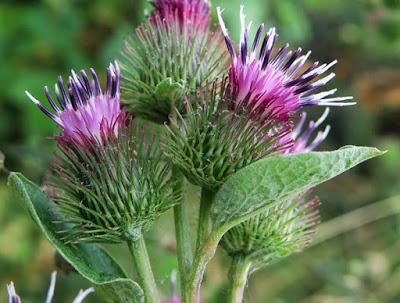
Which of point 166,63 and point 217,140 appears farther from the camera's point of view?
point 166,63

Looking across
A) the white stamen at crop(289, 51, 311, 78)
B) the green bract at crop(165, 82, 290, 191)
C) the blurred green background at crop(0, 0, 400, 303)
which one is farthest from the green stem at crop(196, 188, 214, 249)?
the blurred green background at crop(0, 0, 400, 303)

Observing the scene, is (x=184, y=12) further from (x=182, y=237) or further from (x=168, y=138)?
(x=182, y=237)

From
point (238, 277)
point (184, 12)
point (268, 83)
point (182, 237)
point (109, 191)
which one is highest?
point (184, 12)

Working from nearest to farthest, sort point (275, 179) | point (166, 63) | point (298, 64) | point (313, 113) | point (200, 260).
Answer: point (275, 179), point (200, 260), point (298, 64), point (166, 63), point (313, 113)

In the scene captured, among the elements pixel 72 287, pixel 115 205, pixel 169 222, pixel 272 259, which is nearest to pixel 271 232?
pixel 272 259

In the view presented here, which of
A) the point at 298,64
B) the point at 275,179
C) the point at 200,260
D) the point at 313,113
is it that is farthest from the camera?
the point at 313,113

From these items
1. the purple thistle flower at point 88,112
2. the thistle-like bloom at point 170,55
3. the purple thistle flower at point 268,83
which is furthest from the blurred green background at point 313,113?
the purple thistle flower at point 268,83

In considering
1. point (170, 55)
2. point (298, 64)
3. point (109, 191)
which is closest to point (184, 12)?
point (170, 55)

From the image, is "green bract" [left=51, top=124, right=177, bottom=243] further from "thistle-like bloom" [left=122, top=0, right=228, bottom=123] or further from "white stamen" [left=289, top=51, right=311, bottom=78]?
"white stamen" [left=289, top=51, right=311, bottom=78]

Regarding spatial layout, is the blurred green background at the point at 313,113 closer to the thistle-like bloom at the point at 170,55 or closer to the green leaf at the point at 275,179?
the thistle-like bloom at the point at 170,55

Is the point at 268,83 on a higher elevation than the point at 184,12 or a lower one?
lower
